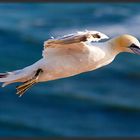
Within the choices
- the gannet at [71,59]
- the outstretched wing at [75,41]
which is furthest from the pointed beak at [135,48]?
the outstretched wing at [75,41]

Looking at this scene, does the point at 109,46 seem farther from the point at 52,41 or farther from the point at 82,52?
the point at 52,41

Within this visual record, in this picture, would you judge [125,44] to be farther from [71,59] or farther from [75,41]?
[75,41]

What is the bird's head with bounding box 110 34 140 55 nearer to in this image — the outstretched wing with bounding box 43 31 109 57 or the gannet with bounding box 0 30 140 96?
the gannet with bounding box 0 30 140 96

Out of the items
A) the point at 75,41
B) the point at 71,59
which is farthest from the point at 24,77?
the point at 75,41

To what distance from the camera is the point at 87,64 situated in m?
4.21

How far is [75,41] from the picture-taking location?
383cm

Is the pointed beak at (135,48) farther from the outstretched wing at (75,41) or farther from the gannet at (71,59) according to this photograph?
the outstretched wing at (75,41)

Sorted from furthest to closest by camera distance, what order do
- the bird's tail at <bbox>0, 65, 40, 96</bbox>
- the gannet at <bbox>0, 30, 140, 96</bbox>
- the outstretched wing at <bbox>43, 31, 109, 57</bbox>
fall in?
1. the bird's tail at <bbox>0, 65, 40, 96</bbox>
2. the gannet at <bbox>0, 30, 140, 96</bbox>
3. the outstretched wing at <bbox>43, 31, 109, 57</bbox>

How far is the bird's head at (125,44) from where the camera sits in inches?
171

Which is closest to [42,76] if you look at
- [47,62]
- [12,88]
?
[47,62]

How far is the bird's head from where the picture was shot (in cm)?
435

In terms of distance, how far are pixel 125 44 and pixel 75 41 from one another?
641 millimetres

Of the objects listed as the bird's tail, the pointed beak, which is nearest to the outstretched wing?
the bird's tail

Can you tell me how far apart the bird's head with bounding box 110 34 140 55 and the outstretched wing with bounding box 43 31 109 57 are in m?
0.23
